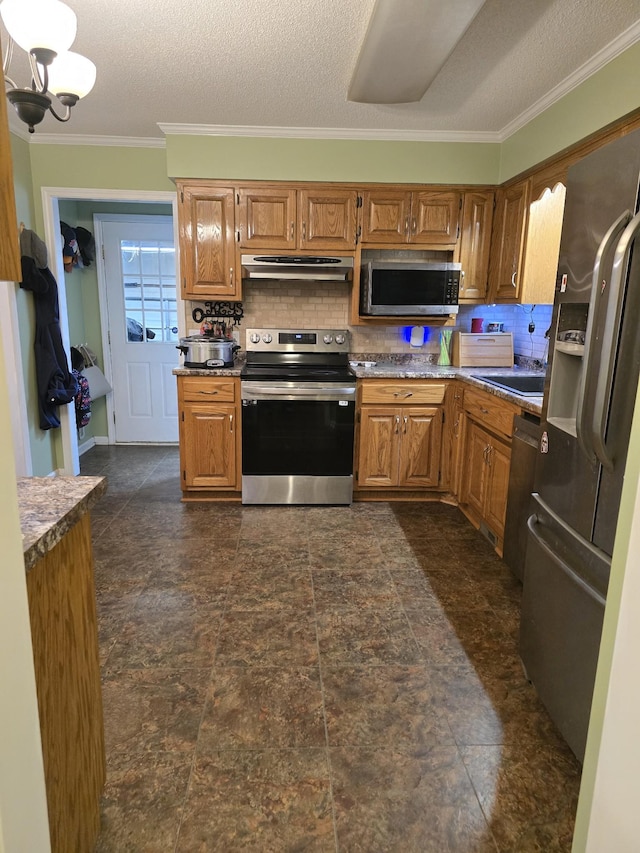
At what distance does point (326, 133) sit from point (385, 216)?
66 cm

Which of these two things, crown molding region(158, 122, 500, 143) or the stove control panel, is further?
the stove control panel

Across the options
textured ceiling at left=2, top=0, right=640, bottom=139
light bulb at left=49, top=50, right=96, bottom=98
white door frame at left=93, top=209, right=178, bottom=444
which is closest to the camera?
light bulb at left=49, top=50, right=96, bottom=98

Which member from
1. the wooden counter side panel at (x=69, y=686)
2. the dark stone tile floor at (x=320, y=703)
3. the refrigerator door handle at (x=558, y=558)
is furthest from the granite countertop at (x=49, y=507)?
the refrigerator door handle at (x=558, y=558)

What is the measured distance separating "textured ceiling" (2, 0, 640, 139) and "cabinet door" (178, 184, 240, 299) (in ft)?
1.45

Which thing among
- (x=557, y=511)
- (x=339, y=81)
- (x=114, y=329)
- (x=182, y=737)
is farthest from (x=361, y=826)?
(x=114, y=329)

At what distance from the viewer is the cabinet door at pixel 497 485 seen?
9.39 feet

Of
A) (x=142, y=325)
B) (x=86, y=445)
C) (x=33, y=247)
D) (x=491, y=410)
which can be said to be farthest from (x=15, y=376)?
(x=491, y=410)

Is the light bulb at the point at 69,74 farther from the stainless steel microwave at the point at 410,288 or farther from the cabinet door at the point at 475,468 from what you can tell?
the cabinet door at the point at 475,468

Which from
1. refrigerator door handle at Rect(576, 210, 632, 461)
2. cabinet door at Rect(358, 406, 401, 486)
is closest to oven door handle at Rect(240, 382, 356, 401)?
cabinet door at Rect(358, 406, 401, 486)

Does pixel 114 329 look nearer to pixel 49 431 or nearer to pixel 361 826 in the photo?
pixel 49 431

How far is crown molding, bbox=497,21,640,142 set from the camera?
2232 mm

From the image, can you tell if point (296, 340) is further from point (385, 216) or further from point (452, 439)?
point (452, 439)

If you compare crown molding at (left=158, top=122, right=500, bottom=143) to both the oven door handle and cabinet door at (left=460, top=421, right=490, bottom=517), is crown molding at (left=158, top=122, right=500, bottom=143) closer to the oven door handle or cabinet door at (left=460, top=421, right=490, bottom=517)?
the oven door handle

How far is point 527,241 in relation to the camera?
3.32 m
